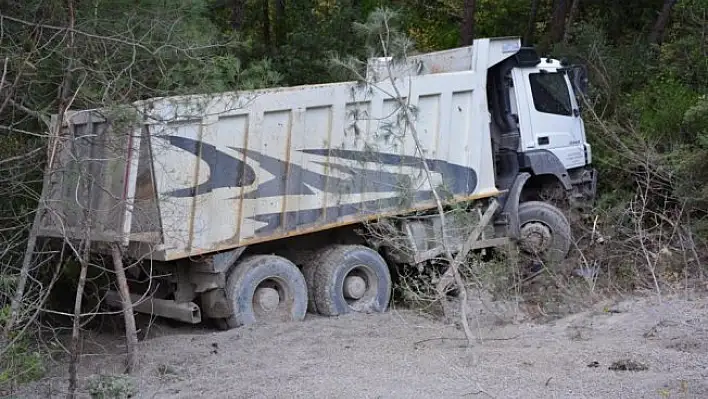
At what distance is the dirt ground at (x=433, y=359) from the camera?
633 centimetres

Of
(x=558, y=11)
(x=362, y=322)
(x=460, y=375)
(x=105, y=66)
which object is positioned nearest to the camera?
(x=460, y=375)

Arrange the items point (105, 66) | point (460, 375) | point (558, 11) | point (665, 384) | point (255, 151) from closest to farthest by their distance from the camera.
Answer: point (665, 384) → point (460, 375) → point (105, 66) → point (255, 151) → point (558, 11)

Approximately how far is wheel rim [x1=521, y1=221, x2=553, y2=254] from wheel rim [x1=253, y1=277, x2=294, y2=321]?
3516 mm

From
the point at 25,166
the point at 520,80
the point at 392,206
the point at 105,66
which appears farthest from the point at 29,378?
the point at 520,80

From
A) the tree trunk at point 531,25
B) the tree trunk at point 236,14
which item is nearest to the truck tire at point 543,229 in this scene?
the tree trunk at point 236,14

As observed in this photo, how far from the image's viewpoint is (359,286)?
10.4 metres

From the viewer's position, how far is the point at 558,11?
734 inches

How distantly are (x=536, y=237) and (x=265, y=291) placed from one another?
→ 3.95 m

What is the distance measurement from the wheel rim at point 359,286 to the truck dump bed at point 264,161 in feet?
2.34

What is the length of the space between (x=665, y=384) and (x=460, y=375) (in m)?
1.38

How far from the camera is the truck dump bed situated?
819cm

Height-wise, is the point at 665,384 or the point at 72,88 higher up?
the point at 72,88

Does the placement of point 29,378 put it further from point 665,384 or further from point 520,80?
point 520,80

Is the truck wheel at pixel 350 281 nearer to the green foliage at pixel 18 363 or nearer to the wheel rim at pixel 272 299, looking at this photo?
the wheel rim at pixel 272 299
